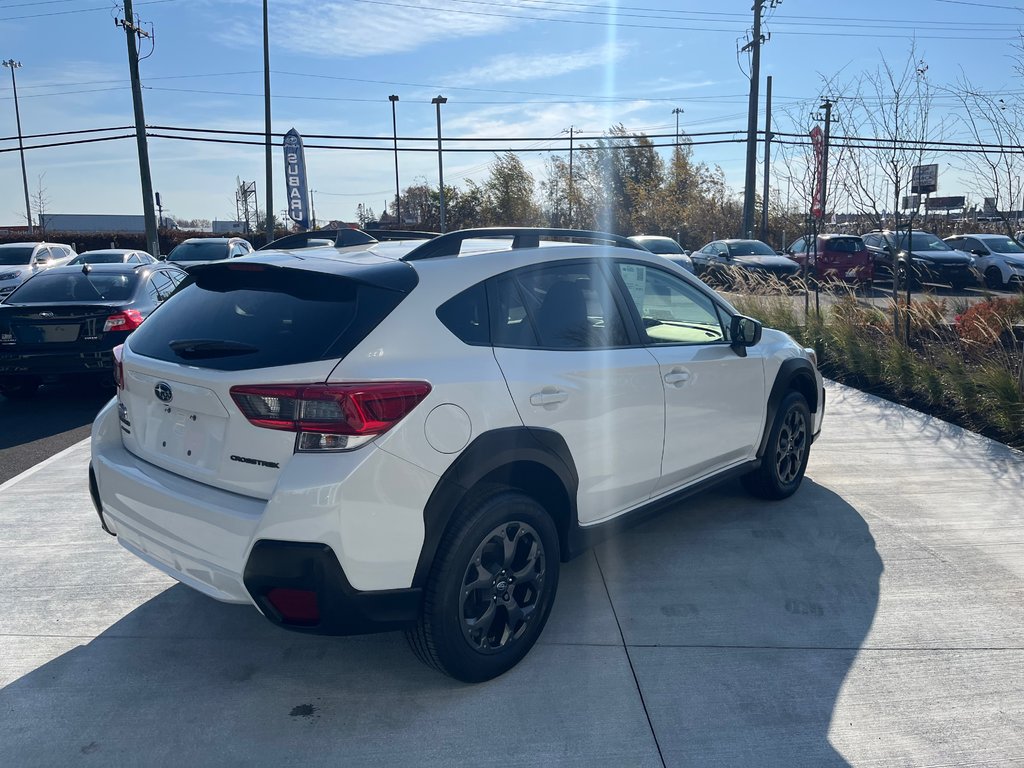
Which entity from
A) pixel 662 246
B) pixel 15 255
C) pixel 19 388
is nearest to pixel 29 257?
pixel 15 255

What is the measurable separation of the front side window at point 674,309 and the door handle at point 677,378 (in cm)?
20

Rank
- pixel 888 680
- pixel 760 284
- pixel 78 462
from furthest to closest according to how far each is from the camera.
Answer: pixel 760 284
pixel 78 462
pixel 888 680

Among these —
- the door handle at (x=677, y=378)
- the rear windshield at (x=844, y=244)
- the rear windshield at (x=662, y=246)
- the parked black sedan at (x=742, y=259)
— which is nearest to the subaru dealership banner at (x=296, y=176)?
the rear windshield at (x=662, y=246)

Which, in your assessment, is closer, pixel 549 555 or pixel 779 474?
pixel 549 555

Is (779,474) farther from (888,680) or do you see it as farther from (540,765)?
(540,765)

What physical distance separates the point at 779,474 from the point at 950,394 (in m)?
3.84

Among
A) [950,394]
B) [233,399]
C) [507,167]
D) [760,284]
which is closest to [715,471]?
[233,399]

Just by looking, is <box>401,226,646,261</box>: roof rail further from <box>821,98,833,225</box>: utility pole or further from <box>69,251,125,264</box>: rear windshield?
<box>69,251,125,264</box>: rear windshield

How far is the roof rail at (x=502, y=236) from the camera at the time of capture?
135 inches

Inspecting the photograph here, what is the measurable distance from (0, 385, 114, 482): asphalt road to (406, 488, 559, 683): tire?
4.58 meters

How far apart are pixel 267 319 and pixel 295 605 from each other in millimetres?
1063

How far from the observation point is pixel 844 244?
22.5 metres

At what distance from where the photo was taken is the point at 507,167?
171 ft

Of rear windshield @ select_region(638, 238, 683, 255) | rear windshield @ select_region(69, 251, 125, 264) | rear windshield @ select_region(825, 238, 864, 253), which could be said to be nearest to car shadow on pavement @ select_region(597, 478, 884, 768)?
rear windshield @ select_region(69, 251, 125, 264)
